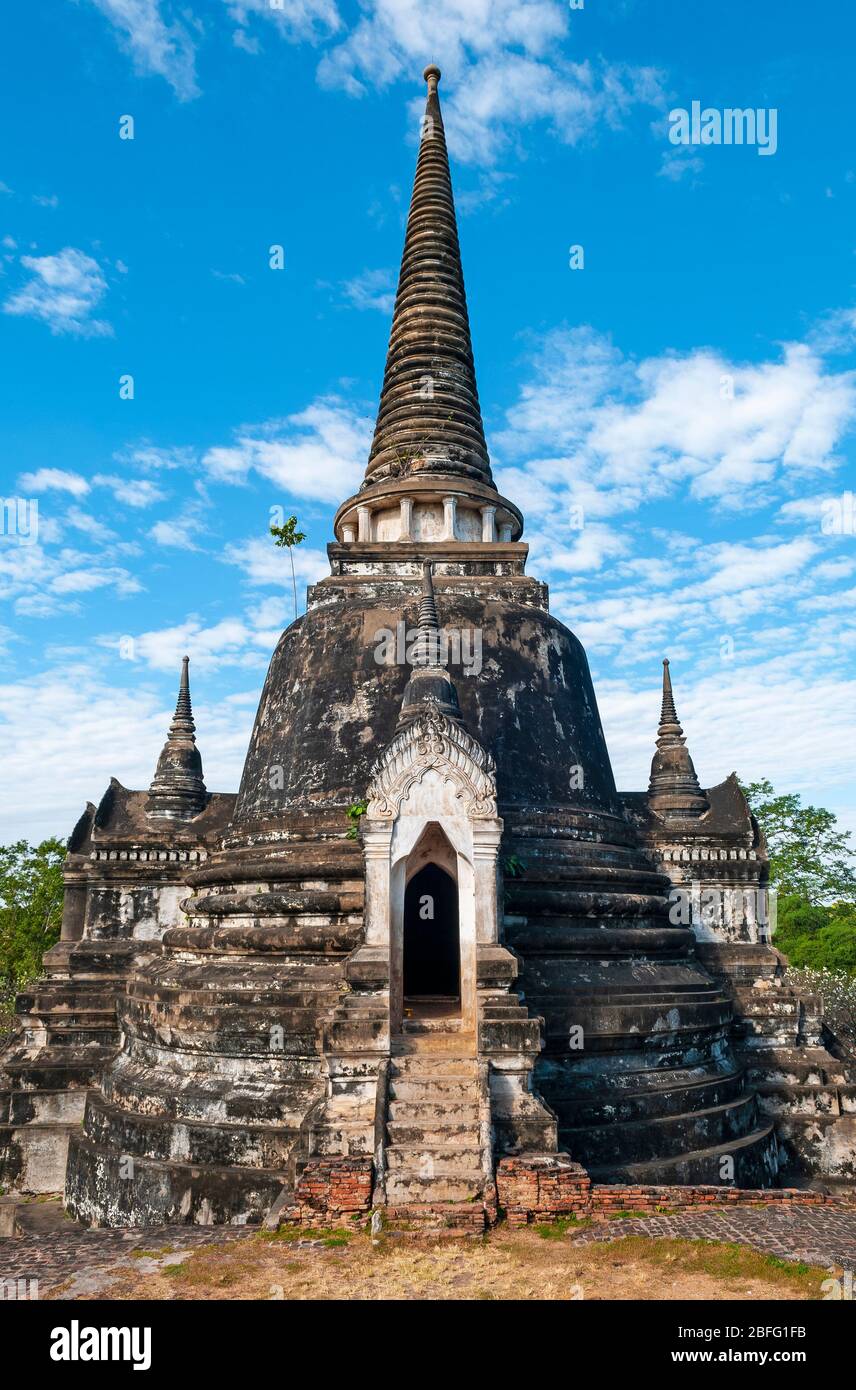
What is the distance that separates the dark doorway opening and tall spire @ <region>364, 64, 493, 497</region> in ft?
24.8

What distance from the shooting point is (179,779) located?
55.0 ft

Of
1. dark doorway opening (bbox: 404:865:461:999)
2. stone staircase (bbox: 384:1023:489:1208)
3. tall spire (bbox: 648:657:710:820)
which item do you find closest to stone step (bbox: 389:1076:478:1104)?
stone staircase (bbox: 384:1023:489:1208)

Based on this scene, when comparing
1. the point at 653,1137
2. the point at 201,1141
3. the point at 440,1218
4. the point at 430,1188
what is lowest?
the point at 653,1137

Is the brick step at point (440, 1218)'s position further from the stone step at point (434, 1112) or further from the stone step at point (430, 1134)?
the stone step at point (434, 1112)

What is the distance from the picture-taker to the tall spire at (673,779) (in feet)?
51.2

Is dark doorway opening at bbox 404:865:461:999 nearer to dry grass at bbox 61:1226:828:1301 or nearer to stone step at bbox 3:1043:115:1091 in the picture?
stone step at bbox 3:1043:115:1091

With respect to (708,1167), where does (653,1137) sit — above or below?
above

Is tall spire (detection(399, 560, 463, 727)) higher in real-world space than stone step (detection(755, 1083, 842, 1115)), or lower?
higher

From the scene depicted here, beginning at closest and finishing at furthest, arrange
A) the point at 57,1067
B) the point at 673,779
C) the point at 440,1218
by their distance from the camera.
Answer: the point at 440,1218 → the point at 57,1067 → the point at 673,779

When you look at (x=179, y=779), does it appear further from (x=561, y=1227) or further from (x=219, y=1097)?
(x=561, y=1227)

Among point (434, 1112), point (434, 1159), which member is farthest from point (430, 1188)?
point (434, 1112)

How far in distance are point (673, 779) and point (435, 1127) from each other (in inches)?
354

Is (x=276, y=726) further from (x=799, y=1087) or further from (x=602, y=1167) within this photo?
(x=799, y=1087)

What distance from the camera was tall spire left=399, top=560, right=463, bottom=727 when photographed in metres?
10.9
